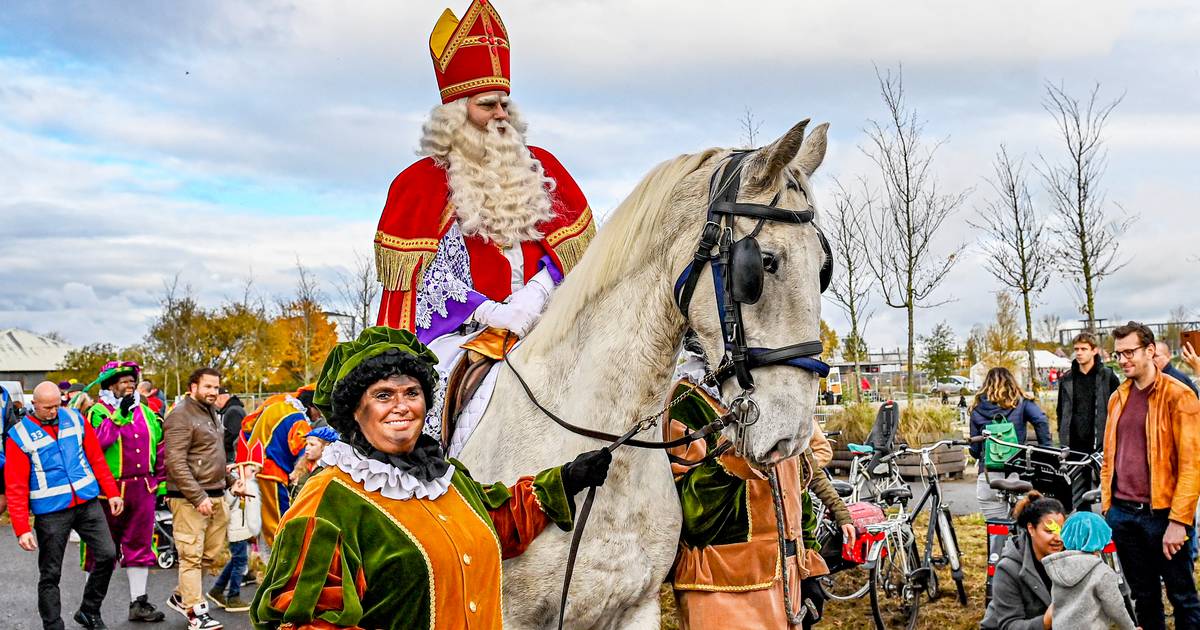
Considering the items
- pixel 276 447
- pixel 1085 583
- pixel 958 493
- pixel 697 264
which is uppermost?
pixel 697 264

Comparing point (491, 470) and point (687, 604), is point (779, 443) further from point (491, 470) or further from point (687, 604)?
point (687, 604)

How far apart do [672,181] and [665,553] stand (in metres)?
1.27

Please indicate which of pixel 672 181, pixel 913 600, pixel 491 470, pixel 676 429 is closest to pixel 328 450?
pixel 491 470

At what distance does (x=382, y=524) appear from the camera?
7.11 feet

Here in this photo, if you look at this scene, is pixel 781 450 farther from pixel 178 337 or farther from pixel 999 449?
pixel 178 337

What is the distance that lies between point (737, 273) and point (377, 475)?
116 centimetres

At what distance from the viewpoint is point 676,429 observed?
3.67 metres

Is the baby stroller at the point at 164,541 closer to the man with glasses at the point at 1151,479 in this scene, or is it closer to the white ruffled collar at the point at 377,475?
the white ruffled collar at the point at 377,475

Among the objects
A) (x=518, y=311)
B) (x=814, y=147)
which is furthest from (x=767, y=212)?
(x=518, y=311)

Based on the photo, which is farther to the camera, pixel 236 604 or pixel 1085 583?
pixel 236 604

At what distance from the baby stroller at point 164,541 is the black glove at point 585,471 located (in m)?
8.70

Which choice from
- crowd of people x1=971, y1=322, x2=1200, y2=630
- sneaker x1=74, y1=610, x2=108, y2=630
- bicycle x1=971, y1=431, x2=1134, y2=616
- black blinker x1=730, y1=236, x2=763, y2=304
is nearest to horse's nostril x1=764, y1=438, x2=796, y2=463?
black blinker x1=730, y1=236, x2=763, y2=304

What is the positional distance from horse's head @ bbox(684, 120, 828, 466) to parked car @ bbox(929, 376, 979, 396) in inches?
1177

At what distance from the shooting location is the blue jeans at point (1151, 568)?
546cm
